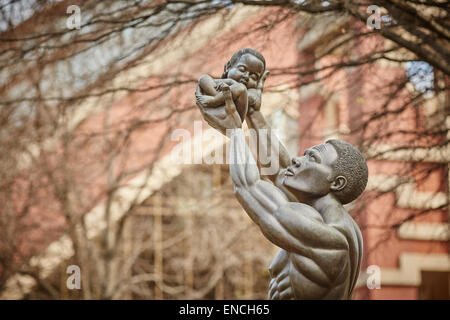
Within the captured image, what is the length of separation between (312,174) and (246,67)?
0.58 m

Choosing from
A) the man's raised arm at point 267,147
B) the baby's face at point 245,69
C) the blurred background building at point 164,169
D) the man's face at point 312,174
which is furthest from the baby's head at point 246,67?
the blurred background building at point 164,169

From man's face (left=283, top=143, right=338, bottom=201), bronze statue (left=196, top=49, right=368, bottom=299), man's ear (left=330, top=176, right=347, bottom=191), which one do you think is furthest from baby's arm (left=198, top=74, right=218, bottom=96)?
man's ear (left=330, top=176, right=347, bottom=191)

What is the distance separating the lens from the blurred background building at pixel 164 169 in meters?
8.18

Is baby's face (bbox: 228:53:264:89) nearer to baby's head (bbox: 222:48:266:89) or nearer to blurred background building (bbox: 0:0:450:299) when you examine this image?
baby's head (bbox: 222:48:266:89)

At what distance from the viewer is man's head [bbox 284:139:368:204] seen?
342cm

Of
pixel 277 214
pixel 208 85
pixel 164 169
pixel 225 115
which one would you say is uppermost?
pixel 208 85

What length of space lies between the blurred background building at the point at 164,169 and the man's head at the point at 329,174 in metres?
3.56

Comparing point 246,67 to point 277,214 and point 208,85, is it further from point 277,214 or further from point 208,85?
point 277,214

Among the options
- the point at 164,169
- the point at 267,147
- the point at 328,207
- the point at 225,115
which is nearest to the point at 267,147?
the point at 267,147

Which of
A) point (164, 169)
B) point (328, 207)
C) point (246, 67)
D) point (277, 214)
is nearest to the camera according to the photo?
point (277, 214)

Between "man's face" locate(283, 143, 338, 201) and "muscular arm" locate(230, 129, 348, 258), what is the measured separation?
0.10 meters

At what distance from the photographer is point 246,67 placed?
3.54 metres
